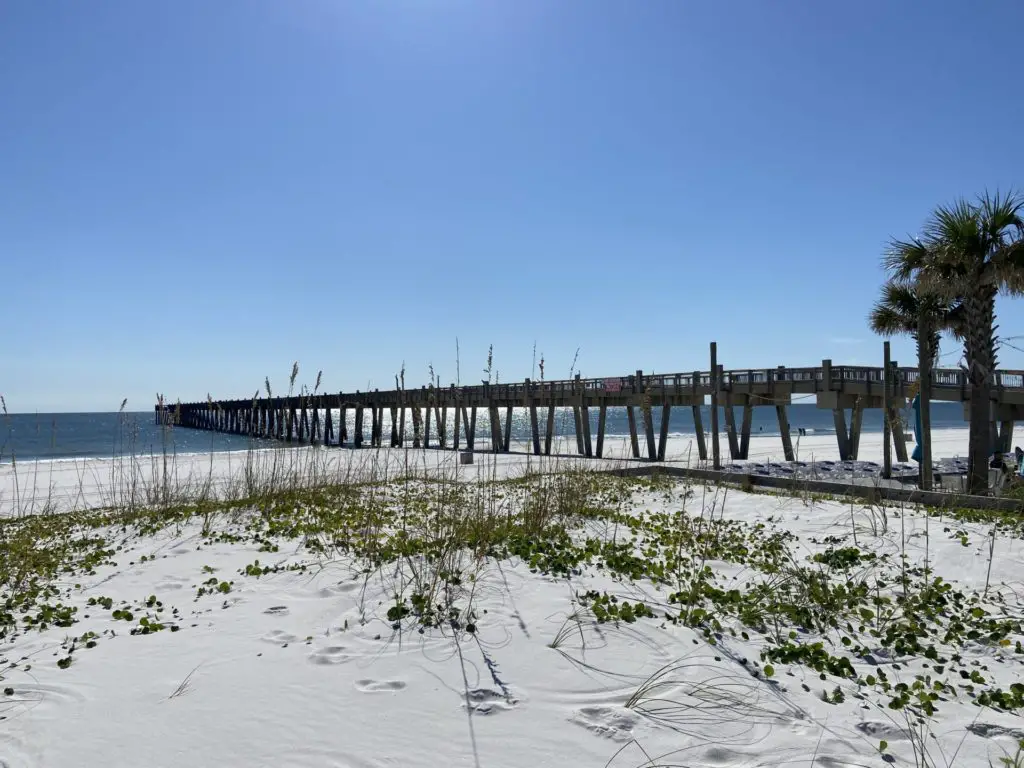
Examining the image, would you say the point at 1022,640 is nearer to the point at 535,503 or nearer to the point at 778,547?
the point at 778,547

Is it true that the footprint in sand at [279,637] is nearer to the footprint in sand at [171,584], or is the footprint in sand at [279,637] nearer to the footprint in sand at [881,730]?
the footprint in sand at [171,584]

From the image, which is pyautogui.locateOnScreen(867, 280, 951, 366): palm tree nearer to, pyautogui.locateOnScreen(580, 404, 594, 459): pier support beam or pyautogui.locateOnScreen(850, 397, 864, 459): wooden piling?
pyautogui.locateOnScreen(850, 397, 864, 459): wooden piling

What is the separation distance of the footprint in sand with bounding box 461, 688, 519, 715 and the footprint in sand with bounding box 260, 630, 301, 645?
138cm

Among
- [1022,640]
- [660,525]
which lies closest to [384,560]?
[660,525]

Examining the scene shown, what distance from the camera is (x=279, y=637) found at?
3.98 m

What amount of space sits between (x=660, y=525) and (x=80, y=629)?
5.82 metres

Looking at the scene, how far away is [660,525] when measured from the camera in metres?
7.48

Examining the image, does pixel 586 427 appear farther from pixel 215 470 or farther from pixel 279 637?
pixel 279 637

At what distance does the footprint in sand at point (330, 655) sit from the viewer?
11.9ft

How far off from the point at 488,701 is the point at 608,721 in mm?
630

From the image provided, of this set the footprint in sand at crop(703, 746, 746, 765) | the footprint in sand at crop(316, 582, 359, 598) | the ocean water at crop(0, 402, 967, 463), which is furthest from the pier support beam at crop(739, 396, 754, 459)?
the footprint in sand at crop(703, 746, 746, 765)

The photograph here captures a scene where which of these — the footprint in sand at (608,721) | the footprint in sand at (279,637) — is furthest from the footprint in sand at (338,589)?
the footprint in sand at (608,721)

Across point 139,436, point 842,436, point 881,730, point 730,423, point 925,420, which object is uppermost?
point 925,420

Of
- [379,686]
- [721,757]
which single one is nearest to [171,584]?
[379,686]
